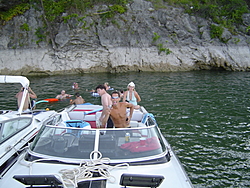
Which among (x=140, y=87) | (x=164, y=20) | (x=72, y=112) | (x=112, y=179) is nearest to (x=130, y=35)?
(x=164, y=20)

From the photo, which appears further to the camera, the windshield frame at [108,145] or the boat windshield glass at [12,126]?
the boat windshield glass at [12,126]

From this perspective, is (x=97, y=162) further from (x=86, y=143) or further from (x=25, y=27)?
(x=25, y=27)

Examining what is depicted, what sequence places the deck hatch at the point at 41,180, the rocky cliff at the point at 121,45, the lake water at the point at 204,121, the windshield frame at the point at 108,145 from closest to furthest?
the deck hatch at the point at 41,180, the windshield frame at the point at 108,145, the lake water at the point at 204,121, the rocky cliff at the point at 121,45

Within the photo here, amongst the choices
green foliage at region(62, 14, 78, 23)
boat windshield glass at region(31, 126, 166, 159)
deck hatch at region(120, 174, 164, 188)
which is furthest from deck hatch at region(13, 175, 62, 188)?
green foliage at region(62, 14, 78, 23)

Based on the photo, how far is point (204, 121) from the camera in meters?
10.5

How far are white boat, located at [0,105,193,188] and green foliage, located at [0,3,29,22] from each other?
27.2 meters

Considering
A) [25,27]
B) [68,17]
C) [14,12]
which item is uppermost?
[14,12]

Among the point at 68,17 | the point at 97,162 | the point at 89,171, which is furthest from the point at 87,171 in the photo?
the point at 68,17

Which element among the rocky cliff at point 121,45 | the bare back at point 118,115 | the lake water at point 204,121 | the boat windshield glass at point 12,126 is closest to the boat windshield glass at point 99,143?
the bare back at point 118,115

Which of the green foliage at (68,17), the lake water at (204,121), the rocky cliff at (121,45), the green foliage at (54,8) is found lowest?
the lake water at (204,121)

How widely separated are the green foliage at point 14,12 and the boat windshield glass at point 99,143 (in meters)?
27.3

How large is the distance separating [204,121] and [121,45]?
20.0m

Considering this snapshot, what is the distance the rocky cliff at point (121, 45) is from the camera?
27.5m

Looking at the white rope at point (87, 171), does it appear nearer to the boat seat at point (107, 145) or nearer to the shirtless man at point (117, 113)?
the boat seat at point (107, 145)
